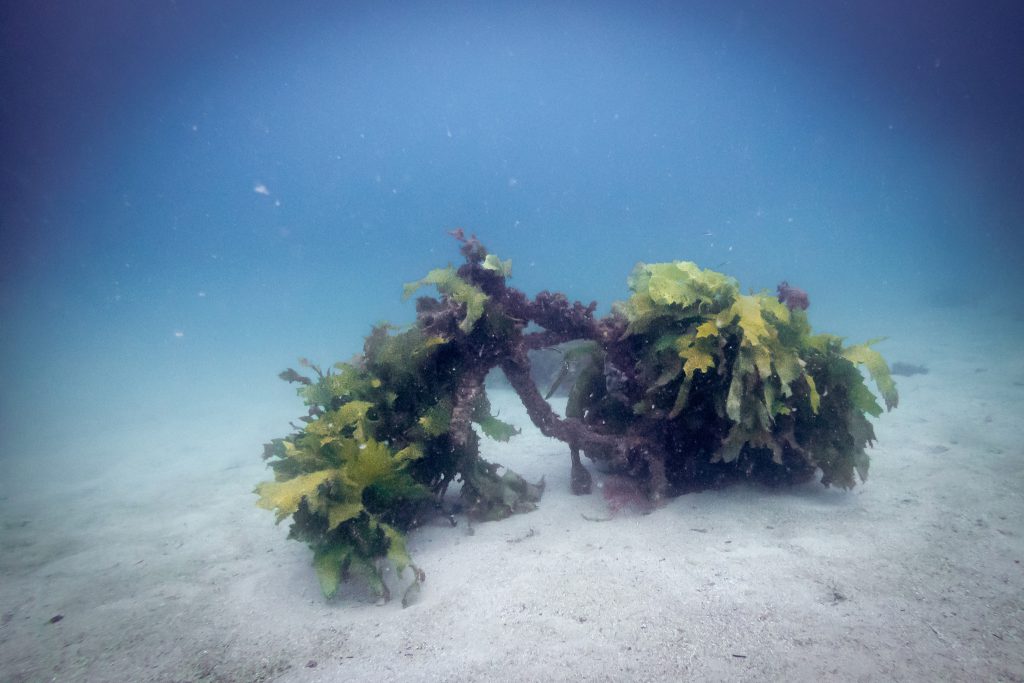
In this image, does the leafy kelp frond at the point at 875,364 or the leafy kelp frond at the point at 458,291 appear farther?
the leafy kelp frond at the point at 458,291

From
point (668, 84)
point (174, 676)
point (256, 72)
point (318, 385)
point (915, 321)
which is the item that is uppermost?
point (668, 84)

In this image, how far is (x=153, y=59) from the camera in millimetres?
26219

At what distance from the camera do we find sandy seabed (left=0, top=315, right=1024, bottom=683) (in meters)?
2.23

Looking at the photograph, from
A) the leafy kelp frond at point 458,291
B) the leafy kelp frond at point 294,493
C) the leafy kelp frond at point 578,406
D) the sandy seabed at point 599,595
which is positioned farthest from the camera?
the leafy kelp frond at point 458,291

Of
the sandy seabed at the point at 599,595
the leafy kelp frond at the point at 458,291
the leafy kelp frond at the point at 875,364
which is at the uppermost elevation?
the leafy kelp frond at the point at 458,291

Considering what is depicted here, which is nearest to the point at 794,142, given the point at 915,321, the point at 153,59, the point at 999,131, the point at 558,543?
the point at 999,131

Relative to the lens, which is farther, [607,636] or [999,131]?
[999,131]

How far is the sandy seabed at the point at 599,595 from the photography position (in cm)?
223

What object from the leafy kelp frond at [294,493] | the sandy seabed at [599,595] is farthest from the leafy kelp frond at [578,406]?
the sandy seabed at [599,595]

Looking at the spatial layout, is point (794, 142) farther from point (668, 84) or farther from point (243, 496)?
point (243, 496)

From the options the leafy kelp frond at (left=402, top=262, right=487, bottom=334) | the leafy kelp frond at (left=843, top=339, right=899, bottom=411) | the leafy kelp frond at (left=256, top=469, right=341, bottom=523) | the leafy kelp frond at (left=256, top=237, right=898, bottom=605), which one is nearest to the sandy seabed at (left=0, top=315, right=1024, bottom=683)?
the leafy kelp frond at (left=256, top=237, right=898, bottom=605)

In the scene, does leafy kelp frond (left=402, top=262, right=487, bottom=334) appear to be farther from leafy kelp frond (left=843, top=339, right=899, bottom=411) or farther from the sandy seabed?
leafy kelp frond (left=843, top=339, right=899, bottom=411)

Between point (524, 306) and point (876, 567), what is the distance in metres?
3.54

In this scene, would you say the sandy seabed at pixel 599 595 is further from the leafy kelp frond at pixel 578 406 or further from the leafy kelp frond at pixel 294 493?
the leafy kelp frond at pixel 294 493
